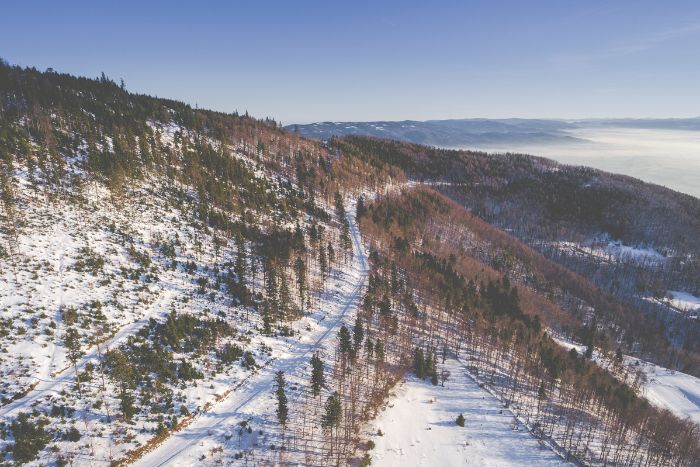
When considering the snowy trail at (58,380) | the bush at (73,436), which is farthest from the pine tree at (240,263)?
the bush at (73,436)

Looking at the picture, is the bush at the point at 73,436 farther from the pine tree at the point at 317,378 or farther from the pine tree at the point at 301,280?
the pine tree at the point at 301,280

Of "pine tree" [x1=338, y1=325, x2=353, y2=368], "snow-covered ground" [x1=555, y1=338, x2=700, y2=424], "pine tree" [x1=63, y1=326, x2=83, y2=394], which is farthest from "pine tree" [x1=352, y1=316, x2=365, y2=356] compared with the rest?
"snow-covered ground" [x1=555, y1=338, x2=700, y2=424]

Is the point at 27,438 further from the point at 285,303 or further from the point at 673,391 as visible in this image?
the point at 673,391

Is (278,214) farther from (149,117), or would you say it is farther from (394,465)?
(394,465)

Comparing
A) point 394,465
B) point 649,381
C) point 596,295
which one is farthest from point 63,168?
point 596,295

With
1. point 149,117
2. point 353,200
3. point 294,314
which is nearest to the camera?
point 294,314

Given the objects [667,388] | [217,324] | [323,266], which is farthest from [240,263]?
[667,388]

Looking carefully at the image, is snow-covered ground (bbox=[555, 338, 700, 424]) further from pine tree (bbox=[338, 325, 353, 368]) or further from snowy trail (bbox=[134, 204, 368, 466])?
snowy trail (bbox=[134, 204, 368, 466])
